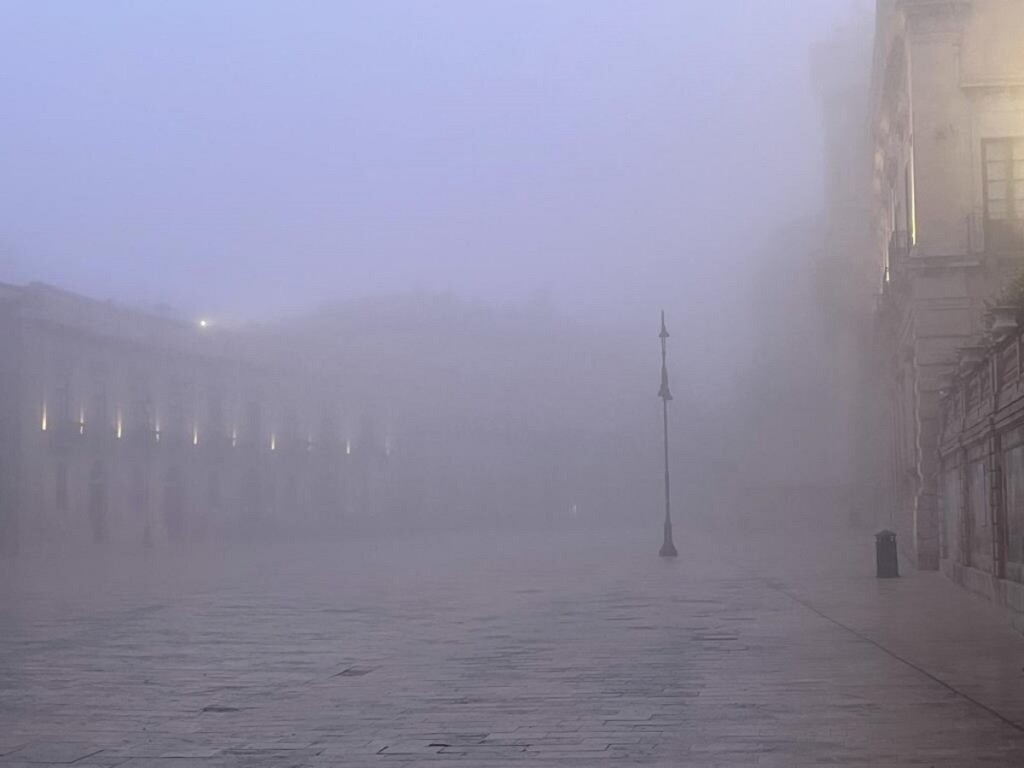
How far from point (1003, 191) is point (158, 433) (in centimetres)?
4687

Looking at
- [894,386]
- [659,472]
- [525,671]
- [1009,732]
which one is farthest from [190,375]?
[1009,732]

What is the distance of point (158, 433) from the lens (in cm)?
6638

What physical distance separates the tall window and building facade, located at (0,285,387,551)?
1586 inches

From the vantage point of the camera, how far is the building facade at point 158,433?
5666cm

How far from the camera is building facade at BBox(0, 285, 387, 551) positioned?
56.7m

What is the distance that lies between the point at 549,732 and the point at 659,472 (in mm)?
104883

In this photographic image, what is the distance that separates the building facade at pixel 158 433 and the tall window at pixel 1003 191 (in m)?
40.3

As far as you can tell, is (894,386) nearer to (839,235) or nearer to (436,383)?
(839,235)

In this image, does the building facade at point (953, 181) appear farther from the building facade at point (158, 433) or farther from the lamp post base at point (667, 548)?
the building facade at point (158, 433)

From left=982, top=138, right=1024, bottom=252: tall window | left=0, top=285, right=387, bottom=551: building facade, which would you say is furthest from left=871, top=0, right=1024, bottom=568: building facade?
left=0, top=285, right=387, bottom=551: building facade

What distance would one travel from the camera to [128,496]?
64125mm

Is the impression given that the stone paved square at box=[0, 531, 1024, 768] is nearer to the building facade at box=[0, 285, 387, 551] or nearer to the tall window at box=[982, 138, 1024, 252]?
the tall window at box=[982, 138, 1024, 252]

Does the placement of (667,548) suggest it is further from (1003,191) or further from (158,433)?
(158,433)

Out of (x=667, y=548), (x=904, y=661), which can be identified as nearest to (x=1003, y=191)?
(x=667, y=548)
